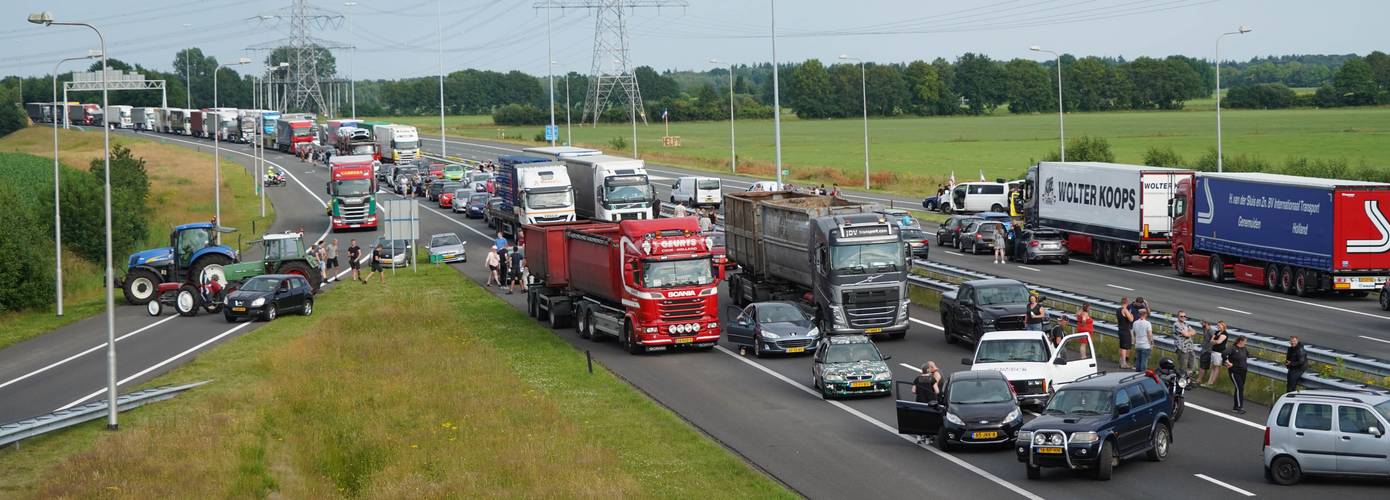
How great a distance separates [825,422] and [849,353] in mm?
3329

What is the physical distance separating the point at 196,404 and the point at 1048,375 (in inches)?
728

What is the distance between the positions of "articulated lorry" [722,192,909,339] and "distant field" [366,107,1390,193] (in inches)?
2205

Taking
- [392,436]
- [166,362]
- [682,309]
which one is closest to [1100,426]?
[392,436]

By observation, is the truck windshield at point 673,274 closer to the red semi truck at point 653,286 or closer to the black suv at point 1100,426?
the red semi truck at point 653,286

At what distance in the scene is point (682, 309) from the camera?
123 feet

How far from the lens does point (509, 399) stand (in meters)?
30.6

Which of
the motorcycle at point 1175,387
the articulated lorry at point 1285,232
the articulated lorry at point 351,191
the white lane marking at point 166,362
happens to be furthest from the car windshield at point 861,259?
the articulated lorry at point 351,191

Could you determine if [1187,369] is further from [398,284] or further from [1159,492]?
[398,284]

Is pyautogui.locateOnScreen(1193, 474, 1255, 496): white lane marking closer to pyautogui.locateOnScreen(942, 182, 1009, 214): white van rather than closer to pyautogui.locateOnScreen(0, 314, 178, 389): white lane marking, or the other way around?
pyautogui.locateOnScreen(0, 314, 178, 389): white lane marking

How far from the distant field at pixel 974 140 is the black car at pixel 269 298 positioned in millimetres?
58393

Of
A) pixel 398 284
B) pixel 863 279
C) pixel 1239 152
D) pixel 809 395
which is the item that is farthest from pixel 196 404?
pixel 1239 152

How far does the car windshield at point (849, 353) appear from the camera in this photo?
30.9 m

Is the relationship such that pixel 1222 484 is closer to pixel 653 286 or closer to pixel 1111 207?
pixel 653 286

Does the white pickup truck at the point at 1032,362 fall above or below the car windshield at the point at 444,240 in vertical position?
below
